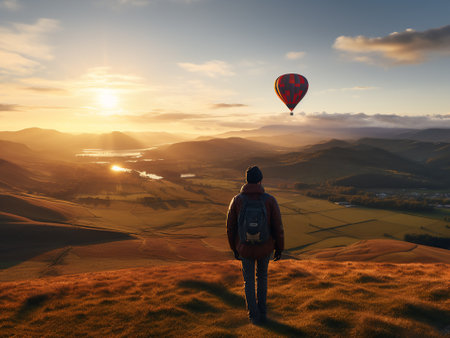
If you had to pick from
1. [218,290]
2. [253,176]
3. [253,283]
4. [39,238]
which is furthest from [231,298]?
[39,238]

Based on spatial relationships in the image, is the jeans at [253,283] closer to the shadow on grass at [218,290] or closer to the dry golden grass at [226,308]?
the dry golden grass at [226,308]

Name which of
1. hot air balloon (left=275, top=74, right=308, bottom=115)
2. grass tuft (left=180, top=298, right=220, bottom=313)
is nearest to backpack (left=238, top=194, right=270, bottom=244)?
grass tuft (left=180, top=298, right=220, bottom=313)

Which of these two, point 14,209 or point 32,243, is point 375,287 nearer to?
point 32,243

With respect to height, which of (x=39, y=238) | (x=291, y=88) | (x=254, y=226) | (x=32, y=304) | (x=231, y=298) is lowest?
(x=39, y=238)

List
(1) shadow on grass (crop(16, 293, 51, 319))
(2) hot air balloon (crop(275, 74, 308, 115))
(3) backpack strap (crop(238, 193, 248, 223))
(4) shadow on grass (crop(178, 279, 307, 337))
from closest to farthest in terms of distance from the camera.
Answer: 1. (3) backpack strap (crop(238, 193, 248, 223))
2. (4) shadow on grass (crop(178, 279, 307, 337))
3. (1) shadow on grass (crop(16, 293, 51, 319))
4. (2) hot air balloon (crop(275, 74, 308, 115))

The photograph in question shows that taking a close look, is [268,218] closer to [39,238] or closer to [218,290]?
[218,290]

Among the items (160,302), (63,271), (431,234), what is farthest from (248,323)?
(431,234)

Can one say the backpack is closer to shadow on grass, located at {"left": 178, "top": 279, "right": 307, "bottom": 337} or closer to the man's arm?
the man's arm
